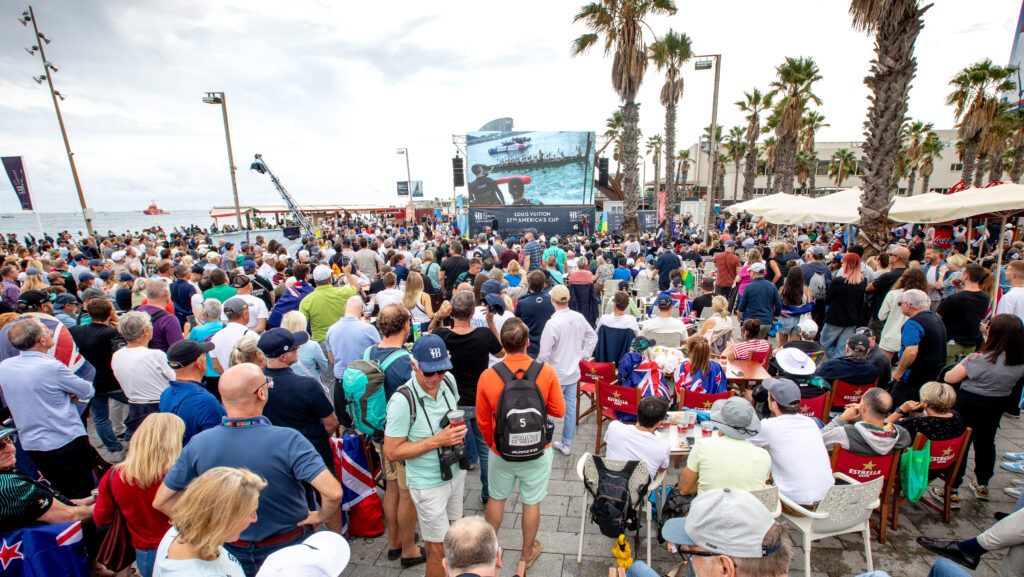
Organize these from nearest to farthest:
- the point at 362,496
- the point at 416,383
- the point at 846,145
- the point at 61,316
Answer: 1. the point at 416,383
2. the point at 362,496
3. the point at 61,316
4. the point at 846,145

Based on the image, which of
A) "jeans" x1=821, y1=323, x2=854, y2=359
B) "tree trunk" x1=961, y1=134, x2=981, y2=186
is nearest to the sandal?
"jeans" x1=821, y1=323, x2=854, y2=359

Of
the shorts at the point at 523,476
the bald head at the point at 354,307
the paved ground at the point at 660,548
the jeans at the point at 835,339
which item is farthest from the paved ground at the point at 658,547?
the jeans at the point at 835,339

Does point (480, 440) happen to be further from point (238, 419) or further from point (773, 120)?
point (773, 120)

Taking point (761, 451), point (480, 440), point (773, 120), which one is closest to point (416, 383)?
point (480, 440)

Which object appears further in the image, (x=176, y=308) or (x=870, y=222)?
(x=870, y=222)

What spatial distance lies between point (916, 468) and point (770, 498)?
1615 mm

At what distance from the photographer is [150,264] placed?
906 cm

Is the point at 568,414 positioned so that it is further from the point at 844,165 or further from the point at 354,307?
the point at 844,165

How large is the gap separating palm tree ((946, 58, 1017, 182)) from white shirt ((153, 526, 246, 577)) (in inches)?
1281

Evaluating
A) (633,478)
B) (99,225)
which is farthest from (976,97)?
(99,225)

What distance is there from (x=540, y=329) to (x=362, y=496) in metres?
2.63

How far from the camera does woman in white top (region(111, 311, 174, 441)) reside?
351 centimetres

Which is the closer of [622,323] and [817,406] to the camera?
[817,406]

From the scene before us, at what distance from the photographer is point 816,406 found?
4141 mm
